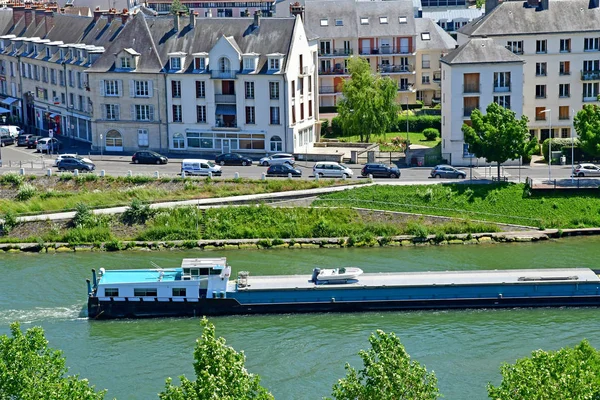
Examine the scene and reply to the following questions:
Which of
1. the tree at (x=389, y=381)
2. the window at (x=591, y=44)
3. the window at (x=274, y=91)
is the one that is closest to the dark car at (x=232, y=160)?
the window at (x=274, y=91)

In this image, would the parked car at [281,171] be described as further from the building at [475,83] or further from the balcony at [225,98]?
the building at [475,83]

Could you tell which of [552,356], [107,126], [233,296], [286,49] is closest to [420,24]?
[286,49]

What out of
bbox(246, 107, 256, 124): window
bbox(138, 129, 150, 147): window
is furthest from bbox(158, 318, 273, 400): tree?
bbox(138, 129, 150, 147): window

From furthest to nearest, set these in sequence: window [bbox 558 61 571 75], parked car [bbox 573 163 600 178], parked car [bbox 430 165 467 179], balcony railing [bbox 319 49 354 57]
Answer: balcony railing [bbox 319 49 354 57]
window [bbox 558 61 571 75]
parked car [bbox 430 165 467 179]
parked car [bbox 573 163 600 178]

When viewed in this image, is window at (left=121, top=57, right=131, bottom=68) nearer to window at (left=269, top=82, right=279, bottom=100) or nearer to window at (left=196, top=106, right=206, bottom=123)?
window at (left=196, top=106, right=206, bottom=123)

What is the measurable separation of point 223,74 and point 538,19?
1712 cm

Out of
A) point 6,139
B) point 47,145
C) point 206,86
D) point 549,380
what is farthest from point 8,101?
point 549,380

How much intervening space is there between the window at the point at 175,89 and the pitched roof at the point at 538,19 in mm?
15710

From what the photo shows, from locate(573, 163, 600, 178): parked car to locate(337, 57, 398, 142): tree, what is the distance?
511 inches

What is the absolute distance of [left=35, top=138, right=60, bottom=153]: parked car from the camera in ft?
216

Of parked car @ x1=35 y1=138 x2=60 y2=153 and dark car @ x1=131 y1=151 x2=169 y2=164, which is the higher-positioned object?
parked car @ x1=35 y1=138 x2=60 y2=153

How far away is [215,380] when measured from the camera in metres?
24.4

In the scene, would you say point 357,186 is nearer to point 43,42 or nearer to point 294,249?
point 294,249

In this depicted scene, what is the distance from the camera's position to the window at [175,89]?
6312 centimetres
